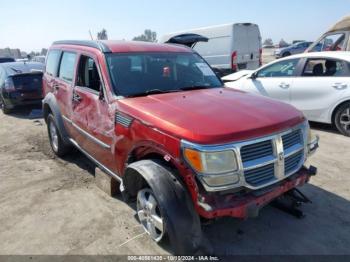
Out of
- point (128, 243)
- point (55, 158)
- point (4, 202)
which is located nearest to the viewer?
point (128, 243)

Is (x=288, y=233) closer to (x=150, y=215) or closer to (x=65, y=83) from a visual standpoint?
Result: (x=150, y=215)

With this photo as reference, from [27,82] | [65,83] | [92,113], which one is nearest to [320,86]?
[92,113]

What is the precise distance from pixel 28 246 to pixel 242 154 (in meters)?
2.33

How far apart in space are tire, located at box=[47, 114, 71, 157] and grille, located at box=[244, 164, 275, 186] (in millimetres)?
3653

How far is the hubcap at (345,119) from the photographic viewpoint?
623cm

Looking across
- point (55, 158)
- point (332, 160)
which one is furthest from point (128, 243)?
point (332, 160)

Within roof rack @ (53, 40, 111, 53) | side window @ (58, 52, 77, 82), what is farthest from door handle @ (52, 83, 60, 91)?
roof rack @ (53, 40, 111, 53)

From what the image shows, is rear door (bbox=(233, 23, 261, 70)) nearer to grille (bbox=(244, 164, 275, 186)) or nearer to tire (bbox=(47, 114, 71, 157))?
tire (bbox=(47, 114, 71, 157))

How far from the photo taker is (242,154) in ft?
8.58

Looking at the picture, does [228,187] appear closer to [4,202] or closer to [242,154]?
[242,154]

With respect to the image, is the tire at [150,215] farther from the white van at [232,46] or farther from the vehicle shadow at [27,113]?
the white van at [232,46]

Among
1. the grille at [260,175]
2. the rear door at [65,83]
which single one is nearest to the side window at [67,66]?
the rear door at [65,83]

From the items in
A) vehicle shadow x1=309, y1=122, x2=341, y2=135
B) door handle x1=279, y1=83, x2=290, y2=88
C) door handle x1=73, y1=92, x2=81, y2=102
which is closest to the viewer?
door handle x1=73, y1=92, x2=81, y2=102

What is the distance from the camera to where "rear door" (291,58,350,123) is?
6281mm
